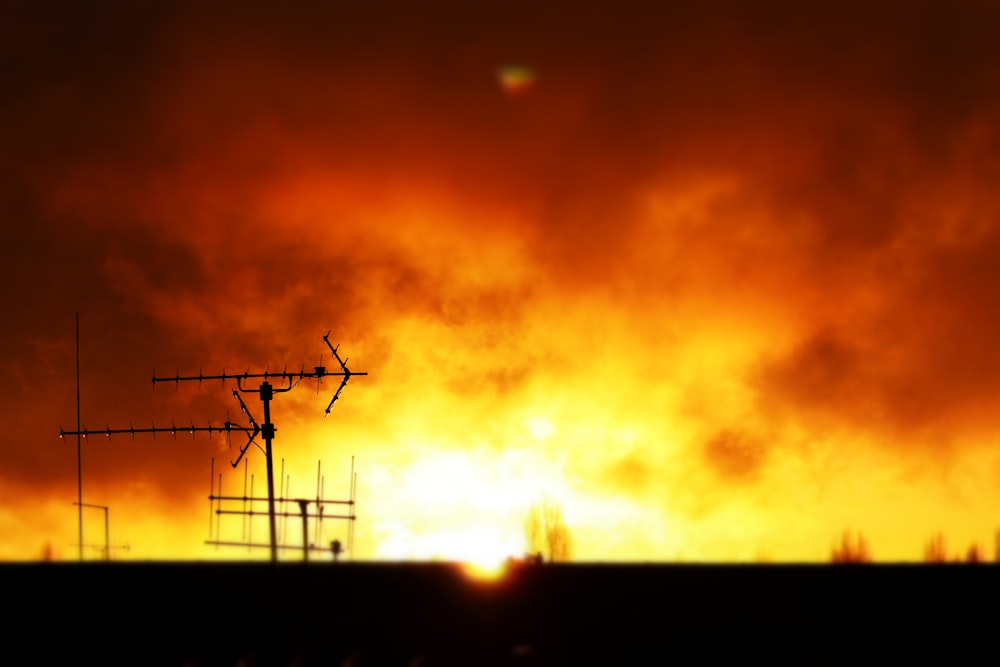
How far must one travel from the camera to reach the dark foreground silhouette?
21.6m

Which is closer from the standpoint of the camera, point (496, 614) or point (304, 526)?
point (496, 614)

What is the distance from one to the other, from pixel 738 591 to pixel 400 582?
4.76m

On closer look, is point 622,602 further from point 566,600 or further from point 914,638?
point 914,638

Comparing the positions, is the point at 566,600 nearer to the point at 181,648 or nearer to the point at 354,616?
the point at 354,616

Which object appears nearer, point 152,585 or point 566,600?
point 566,600

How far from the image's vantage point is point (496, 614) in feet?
73.1

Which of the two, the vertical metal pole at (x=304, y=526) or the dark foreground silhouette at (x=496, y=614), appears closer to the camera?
the dark foreground silhouette at (x=496, y=614)

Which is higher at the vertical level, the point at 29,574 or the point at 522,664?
the point at 29,574

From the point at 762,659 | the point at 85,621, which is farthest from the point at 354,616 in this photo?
the point at 762,659

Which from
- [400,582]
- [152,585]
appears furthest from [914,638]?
[152,585]

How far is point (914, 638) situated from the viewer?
2164 cm

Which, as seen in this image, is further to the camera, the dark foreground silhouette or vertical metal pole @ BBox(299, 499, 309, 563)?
vertical metal pole @ BBox(299, 499, 309, 563)

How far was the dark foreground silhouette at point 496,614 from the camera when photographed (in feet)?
70.9

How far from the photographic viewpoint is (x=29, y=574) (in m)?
23.5
